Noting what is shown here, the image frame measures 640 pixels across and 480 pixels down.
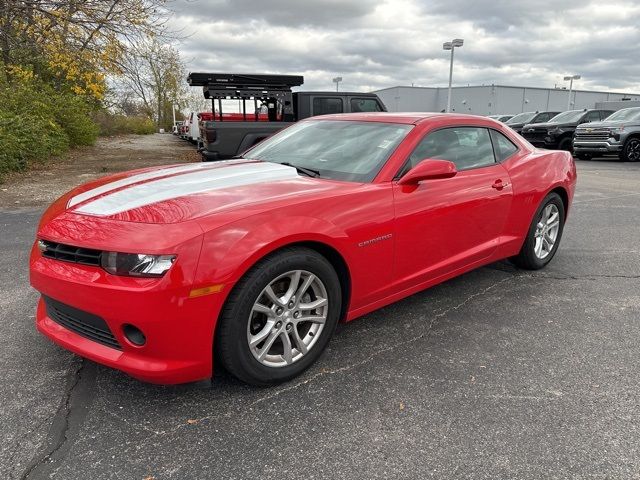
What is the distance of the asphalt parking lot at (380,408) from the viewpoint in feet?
6.86

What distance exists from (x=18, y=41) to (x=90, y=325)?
1339 centimetres

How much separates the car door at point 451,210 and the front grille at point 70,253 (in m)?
1.68

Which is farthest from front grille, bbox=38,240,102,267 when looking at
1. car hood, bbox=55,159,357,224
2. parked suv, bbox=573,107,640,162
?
parked suv, bbox=573,107,640,162

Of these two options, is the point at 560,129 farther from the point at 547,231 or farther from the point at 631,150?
the point at 547,231

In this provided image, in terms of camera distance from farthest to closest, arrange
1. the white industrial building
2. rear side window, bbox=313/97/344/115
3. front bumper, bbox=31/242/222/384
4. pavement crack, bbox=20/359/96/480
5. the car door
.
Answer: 1. the white industrial building
2. rear side window, bbox=313/97/344/115
3. the car door
4. front bumper, bbox=31/242/222/384
5. pavement crack, bbox=20/359/96/480

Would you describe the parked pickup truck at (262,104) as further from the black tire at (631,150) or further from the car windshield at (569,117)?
the car windshield at (569,117)

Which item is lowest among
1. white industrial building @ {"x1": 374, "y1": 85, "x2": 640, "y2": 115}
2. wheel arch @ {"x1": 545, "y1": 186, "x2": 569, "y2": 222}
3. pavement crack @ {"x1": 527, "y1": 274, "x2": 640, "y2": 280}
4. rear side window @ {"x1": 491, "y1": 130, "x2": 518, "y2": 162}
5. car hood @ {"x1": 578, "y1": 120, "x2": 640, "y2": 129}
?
pavement crack @ {"x1": 527, "y1": 274, "x2": 640, "y2": 280}

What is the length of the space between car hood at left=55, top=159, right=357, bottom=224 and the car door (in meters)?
0.55

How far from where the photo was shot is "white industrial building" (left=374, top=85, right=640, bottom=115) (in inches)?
2628

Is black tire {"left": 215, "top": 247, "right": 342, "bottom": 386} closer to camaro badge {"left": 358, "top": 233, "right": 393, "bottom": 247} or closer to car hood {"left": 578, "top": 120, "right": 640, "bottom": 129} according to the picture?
camaro badge {"left": 358, "top": 233, "right": 393, "bottom": 247}

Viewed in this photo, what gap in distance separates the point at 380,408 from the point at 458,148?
2144 millimetres

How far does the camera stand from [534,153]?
447 cm

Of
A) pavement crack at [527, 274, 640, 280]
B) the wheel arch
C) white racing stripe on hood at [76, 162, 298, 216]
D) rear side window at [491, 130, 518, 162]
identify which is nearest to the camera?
white racing stripe on hood at [76, 162, 298, 216]

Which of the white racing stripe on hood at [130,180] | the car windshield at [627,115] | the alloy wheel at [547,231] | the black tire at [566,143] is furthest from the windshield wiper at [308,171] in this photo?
the black tire at [566,143]
